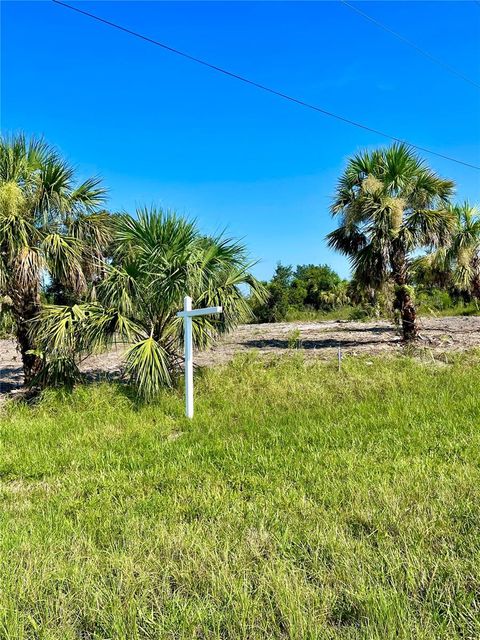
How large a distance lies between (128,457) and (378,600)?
2.82 metres

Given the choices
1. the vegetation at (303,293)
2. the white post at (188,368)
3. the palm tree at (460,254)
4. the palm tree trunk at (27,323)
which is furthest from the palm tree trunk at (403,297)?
the vegetation at (303,293)

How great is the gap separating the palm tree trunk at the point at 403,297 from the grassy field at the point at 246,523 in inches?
174

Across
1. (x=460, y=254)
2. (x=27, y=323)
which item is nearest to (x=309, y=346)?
(x=460, y=254)

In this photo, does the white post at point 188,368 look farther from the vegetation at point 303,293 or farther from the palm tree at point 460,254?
the vegetation at point 303,293

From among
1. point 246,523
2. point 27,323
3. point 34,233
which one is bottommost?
point 246,523

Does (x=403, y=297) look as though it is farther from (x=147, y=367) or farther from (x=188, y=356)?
(x=147, y=367)

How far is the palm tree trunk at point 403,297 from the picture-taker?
31.5 feet

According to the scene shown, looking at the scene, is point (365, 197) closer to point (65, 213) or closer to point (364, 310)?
point (65, 213)

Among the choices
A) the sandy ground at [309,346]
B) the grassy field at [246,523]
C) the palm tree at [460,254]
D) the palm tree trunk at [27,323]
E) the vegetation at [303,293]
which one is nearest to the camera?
the grassy field at [246,523]

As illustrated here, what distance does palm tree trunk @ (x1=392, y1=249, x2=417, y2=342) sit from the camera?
378 inches

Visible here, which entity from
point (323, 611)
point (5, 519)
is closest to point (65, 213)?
point (5, 519)

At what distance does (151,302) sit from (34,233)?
2190 mm

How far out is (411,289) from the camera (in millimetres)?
9516

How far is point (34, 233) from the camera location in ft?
22.0
